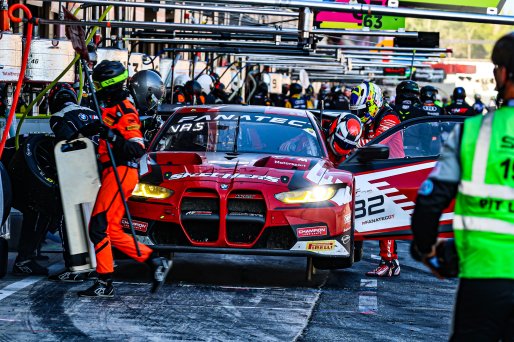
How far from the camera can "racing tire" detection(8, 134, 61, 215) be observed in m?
10.7

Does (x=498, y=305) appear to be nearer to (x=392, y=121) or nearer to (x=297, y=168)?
(x=297, y=168)

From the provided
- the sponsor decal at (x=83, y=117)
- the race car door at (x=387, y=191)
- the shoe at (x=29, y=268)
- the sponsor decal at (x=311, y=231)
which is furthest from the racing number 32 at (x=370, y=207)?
the shoe at (x=29, y=268)

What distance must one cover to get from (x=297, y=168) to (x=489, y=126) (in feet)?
18.5

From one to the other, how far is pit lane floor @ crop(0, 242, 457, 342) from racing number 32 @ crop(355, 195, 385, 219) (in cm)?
61

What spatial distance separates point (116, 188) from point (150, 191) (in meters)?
0.77

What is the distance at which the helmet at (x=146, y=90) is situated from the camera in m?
13.5

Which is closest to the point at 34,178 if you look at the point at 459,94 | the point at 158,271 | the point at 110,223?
the point at 110,223

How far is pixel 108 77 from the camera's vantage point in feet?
30.9

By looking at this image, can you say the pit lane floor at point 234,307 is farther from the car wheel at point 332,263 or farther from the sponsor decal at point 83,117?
the sponsor decal at point 83,117

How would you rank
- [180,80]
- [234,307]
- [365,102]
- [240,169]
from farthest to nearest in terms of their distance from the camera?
[180,80] → [365,102] → [240,169] → [234,307]

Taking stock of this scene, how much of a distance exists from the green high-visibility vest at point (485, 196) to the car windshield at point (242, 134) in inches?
248

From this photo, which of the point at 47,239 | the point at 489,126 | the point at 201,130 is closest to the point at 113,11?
the point at 47,239

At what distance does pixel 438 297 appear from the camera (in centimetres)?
1002

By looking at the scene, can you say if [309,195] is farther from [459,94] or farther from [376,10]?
[459,94]
